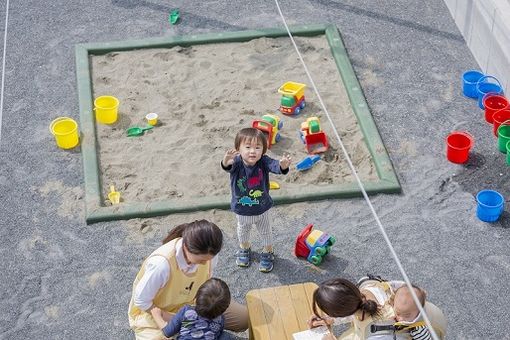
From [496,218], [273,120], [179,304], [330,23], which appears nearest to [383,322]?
[179,304]

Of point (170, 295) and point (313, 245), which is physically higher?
point (170, 295)

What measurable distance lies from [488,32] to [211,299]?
4681 mm

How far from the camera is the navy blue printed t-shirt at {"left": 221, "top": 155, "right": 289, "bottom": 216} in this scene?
18.0 feet

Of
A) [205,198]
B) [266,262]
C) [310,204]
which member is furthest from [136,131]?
[266,262]

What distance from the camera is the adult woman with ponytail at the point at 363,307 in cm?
450

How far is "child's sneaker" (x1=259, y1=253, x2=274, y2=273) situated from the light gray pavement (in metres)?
0.06

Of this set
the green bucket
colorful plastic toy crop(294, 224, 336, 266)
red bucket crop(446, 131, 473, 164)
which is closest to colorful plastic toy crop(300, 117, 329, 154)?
red bucket crop(446, 131, 473, 164)

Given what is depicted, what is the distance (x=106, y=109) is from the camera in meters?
7.36

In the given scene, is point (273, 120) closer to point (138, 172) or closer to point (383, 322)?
point (138, 172)

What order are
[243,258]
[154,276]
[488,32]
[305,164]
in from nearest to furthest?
[154,276], [243,258], [305,164], [488,32]

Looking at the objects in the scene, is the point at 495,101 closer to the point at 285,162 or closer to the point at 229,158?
the point at 285,162

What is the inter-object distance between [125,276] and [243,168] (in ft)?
4.03

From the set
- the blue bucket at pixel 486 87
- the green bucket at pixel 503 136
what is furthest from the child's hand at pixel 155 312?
the blue bucket at pixel 486 87

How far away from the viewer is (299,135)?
23.8ft
